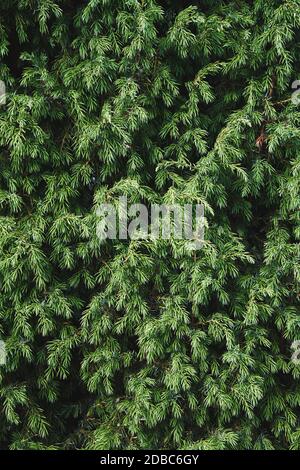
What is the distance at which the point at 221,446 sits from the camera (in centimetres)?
274

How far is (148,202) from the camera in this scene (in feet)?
9.48

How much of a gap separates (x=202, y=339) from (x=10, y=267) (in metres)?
1.04

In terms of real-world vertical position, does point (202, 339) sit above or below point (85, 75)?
below

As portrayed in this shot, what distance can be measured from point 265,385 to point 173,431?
544 millimetres

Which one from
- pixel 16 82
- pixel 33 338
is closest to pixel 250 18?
pixel 16 82

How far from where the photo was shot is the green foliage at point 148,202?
9.11 ft

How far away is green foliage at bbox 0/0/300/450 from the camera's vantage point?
278 cm

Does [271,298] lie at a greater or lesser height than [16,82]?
lesser

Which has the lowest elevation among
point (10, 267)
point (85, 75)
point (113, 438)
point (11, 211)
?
point (113, 438)

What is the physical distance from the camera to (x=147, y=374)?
290 cm

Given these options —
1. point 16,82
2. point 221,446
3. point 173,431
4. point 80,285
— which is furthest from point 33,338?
point 16,82

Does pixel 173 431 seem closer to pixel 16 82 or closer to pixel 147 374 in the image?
pixel 147 374

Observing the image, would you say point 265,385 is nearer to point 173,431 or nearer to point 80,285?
point 173,431

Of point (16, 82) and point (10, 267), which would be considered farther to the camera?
point (16, 82)
